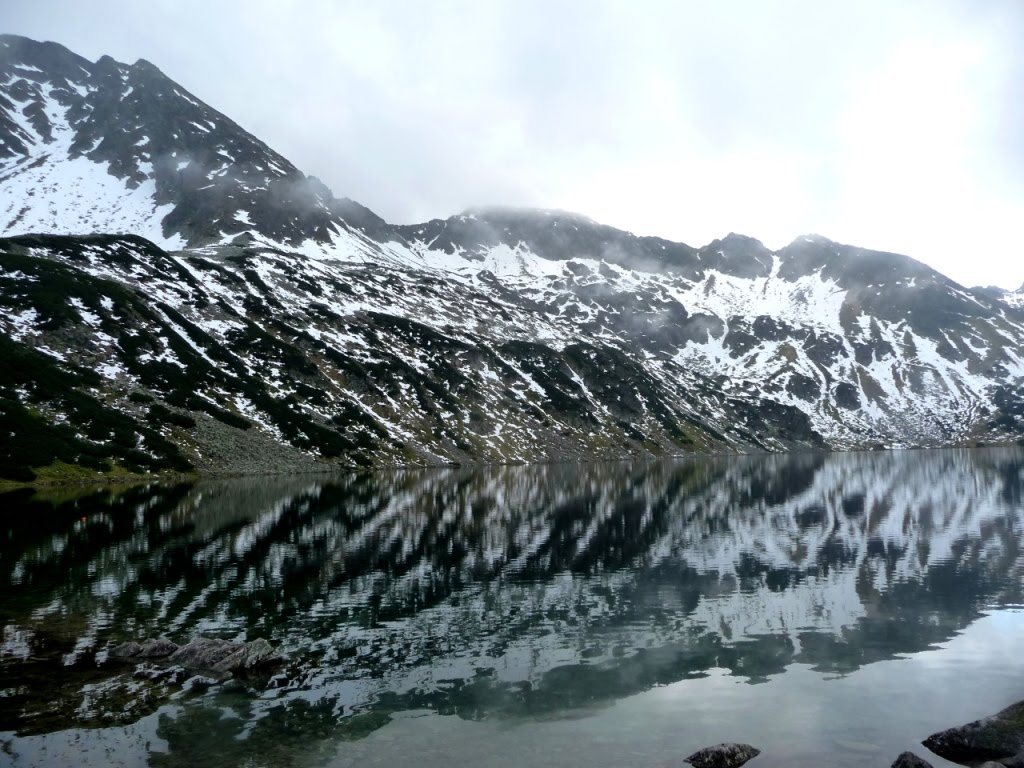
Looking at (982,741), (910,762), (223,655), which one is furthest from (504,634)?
(982,741)

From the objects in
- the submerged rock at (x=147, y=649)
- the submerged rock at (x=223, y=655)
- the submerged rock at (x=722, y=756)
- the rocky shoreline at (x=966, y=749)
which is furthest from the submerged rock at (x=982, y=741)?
the submerged rock at (x=147, y=649)

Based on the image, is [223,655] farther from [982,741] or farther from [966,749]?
→ [982,741]

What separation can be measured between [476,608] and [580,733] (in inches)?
615

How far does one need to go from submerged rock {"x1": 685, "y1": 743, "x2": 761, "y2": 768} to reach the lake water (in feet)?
1.59

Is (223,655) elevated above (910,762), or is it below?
below

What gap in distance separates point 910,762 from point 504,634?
17.1 metres

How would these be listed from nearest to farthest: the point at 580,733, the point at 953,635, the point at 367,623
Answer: the point at 580,733
the point at 953,635
the point at 367,623

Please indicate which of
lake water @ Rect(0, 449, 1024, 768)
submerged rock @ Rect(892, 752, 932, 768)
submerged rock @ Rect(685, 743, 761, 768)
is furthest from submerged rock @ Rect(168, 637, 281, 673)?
submerged rock @ Rect(892, 752, 932, 768)

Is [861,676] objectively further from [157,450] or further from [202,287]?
[202,287]

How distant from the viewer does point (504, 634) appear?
31.1 meters

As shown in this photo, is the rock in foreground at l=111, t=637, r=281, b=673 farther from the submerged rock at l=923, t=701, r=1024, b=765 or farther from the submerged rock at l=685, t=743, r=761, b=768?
the submerged rock at l=923, t=701, r=1024, b=765

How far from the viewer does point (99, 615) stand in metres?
32.5

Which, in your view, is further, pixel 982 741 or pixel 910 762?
pixel 982 741

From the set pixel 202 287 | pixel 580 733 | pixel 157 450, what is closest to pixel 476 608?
pixel 580 733
